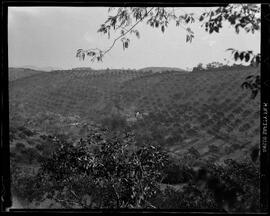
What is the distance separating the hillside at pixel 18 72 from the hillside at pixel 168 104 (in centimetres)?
19

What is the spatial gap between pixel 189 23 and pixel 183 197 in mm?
1828

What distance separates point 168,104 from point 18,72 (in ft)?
5.83

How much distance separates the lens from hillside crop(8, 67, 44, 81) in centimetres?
414

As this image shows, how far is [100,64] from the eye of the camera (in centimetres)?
369

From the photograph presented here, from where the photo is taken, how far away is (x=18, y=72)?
4.18m

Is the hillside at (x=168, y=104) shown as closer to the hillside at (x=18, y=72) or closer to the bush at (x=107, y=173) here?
the hillside at (x=18, y=72)

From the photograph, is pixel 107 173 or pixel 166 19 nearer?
pixel 166 19

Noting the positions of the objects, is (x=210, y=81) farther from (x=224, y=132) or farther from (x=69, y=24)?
(x=69, y=24)

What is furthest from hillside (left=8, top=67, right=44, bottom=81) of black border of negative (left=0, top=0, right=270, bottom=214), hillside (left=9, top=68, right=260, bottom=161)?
black border of negative (left=0, top=0, right=270, bottom=214)

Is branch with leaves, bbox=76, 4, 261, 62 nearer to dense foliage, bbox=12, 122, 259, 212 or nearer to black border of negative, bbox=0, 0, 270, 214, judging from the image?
black border of negative, bbox=0, 0, 270, 214

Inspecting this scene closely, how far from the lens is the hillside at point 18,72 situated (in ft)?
13.6

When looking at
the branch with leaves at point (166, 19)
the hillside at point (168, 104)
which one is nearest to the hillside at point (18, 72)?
the hillside at point (168, 104)
